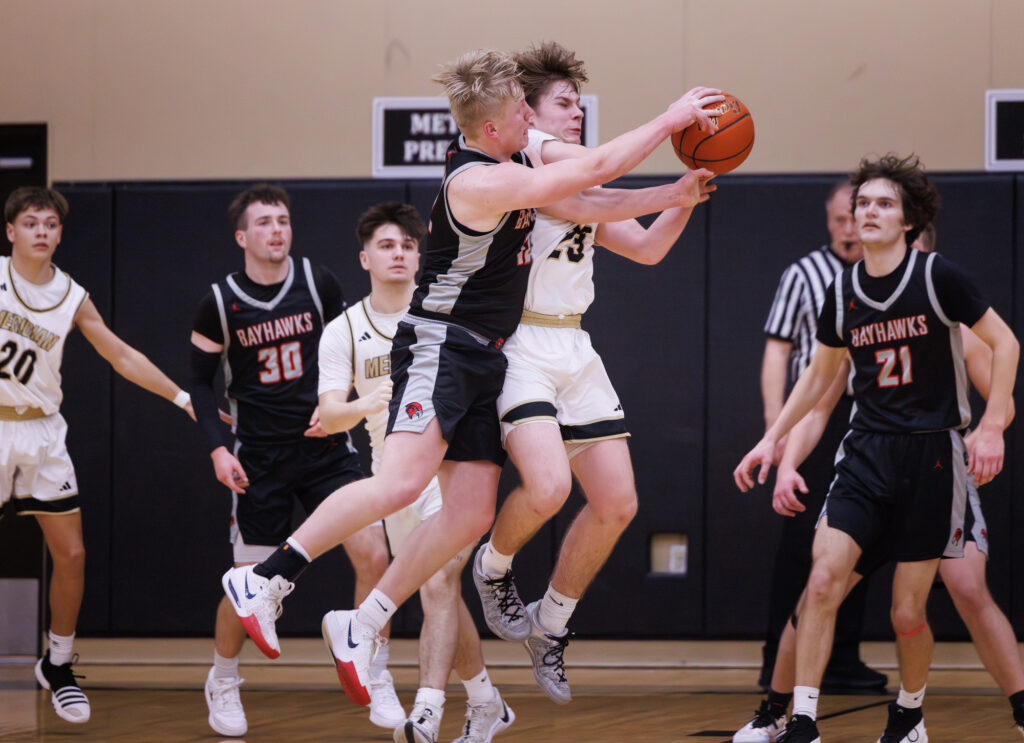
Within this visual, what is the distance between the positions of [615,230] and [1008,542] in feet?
10.6

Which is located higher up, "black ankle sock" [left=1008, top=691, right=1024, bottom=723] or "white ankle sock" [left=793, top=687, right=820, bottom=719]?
"white ankle sock" [left=793, top=687, right=820, bottom=719]

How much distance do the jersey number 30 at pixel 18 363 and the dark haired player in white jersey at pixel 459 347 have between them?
1928mm

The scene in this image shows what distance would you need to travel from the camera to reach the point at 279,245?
500 cm

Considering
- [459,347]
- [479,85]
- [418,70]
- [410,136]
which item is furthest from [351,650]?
[418,70]

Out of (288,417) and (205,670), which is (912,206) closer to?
(288,417)

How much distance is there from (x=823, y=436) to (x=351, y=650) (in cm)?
270

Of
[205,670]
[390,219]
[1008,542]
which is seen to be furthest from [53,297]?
[1008,542]

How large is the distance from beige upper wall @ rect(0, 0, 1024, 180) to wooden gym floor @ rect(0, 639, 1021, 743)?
2531mm

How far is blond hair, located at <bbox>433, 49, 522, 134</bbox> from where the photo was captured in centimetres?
343

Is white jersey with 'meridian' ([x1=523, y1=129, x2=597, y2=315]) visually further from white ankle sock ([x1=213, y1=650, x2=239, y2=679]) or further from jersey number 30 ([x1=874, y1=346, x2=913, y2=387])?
white ankle sock ([x1=213, y1=650, x2=239, y2=679])

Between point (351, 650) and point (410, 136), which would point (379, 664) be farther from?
point (410, 136)

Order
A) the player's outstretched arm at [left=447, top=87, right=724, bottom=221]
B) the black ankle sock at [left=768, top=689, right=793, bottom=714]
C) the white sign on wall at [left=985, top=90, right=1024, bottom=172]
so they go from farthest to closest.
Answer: the white sign on wall at [left=985, top=90, right=1024, bottom=172]
the black ankle sock at [left=768, top=689, right=793, bottom=714]
the player's outstretched arm at [left=447, top=87, right=724, bottom=221]

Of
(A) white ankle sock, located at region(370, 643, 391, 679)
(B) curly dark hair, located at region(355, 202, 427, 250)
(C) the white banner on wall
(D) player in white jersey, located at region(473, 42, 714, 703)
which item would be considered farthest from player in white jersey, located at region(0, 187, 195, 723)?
(D) player in white jersey, located at region(473, 42, 714, 703)

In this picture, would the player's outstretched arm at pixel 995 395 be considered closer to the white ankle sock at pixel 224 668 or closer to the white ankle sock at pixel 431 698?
the white ankle sock at pixel 431 698
